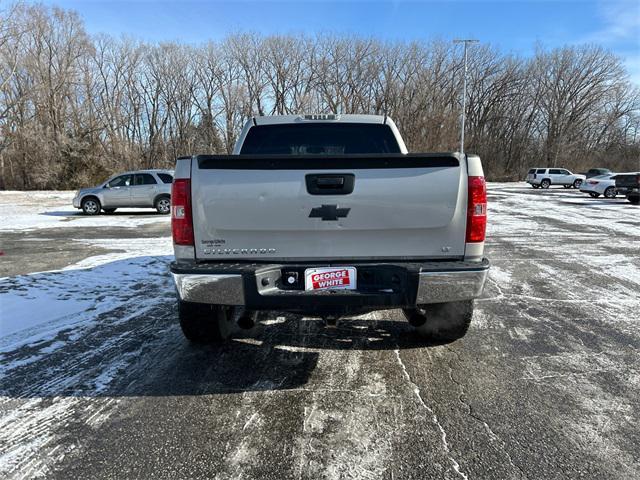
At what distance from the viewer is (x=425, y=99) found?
4534 cm

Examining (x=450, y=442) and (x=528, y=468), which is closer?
(x=528, y=468)

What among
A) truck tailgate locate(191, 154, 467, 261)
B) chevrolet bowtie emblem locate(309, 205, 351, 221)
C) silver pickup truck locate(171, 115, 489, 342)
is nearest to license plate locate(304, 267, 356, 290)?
silver pickup truck locate(171, 115, 489, 342)

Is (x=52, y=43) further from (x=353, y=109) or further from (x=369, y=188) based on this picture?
(x=369, y=188)

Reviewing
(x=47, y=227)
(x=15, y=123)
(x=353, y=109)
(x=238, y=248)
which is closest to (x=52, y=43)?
(x=15, y=123)

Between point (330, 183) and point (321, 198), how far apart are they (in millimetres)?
119

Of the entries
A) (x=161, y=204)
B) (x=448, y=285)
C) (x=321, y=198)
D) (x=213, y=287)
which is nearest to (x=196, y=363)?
(x=213, y=287)

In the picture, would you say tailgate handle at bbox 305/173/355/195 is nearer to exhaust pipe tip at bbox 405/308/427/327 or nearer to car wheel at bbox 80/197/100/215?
exhaust pipe tip at bbox 405/308/427/327

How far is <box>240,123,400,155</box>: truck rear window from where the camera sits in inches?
181

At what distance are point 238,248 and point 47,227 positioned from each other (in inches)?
482

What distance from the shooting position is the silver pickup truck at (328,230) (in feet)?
9.00

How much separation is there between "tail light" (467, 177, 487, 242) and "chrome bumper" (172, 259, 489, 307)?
0.73ft

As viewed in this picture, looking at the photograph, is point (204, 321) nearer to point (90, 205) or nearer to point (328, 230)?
point (328, 230)

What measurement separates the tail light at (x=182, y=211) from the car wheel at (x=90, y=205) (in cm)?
1535

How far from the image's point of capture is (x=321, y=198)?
276 cm
